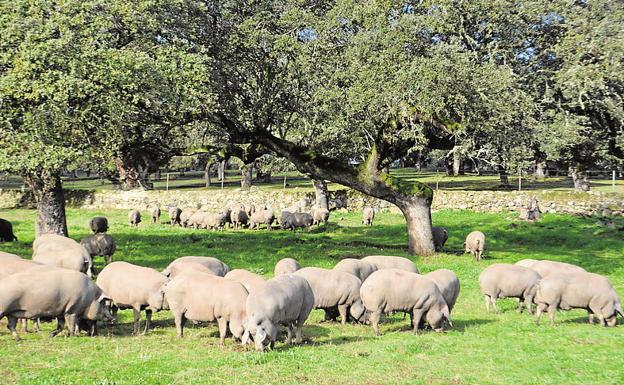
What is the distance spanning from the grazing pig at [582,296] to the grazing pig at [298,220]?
20.9 meters

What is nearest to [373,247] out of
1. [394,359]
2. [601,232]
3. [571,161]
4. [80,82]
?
[601,232]

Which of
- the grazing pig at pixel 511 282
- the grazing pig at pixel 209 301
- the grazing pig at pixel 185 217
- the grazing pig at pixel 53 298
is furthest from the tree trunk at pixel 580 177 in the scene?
the grazing pig at pixel 53 298

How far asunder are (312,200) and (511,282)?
2865cm

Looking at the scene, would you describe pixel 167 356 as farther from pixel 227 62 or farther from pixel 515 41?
pixel 515 41

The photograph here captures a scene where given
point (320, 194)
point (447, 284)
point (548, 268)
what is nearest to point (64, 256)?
point (447, 284)

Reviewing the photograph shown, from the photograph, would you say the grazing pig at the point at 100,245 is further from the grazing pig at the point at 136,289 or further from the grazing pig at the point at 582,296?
the grazing pig at the point at 582,296

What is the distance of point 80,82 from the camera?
1880 cm

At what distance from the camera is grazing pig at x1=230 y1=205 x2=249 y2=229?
3666cm

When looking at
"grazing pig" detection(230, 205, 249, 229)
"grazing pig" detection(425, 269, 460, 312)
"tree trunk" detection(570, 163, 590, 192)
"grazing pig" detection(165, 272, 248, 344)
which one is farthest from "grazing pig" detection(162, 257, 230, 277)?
"tree trunk" detection(570, 163, 590, 192)

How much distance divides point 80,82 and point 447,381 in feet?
46.3

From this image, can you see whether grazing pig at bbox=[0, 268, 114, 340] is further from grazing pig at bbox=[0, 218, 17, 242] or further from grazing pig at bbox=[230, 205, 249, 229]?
grazing pig at bbox=[230, 205, 249, 229]

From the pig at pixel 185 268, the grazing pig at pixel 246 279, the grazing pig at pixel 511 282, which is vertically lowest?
the grazing pig at pixel 511 282

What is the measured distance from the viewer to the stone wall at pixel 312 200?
3800 cm

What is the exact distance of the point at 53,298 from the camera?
1209cm
